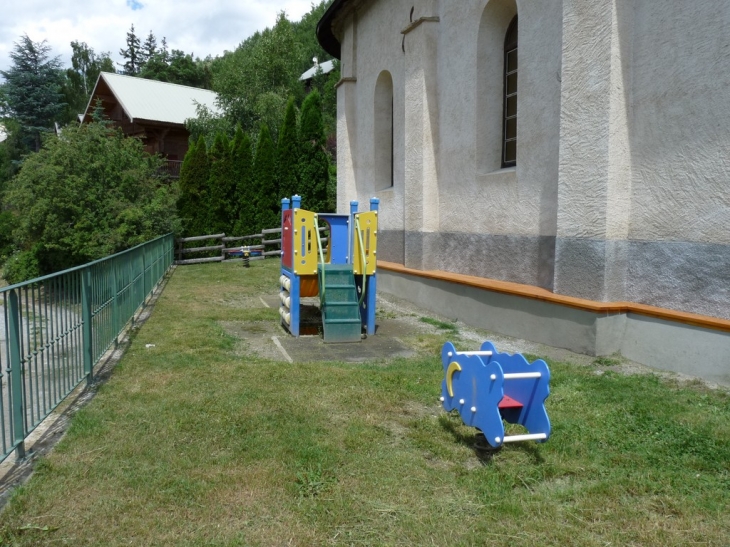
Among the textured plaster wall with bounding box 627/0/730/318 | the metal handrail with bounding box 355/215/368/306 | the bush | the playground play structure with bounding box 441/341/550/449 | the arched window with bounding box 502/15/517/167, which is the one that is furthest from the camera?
the bush

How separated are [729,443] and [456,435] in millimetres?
1975

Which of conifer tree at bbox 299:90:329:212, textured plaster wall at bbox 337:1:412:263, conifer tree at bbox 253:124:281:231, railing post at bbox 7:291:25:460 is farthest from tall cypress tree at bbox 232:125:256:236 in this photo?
railing post at bbox 7:291:25:460

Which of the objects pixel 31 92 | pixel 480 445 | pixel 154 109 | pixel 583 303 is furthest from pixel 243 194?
pixel 31 92

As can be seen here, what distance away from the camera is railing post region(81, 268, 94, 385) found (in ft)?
18.8

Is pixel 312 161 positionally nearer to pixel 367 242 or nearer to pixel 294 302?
pixel 367 242

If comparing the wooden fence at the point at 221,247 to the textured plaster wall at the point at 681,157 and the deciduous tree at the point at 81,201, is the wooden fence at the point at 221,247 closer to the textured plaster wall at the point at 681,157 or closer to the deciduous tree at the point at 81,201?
the deciduous tree at the point at 81,201

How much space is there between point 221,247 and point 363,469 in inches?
A: 705

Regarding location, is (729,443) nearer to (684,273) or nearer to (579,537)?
(579,537)

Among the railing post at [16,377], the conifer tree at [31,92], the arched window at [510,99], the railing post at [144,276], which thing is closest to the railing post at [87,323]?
the railing post at [16,377]

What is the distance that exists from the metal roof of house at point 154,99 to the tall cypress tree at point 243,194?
10.1 metres

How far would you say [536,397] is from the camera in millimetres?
4047

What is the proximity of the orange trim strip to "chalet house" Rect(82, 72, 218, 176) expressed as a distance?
24100 millimetres

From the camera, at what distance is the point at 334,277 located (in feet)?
27.5

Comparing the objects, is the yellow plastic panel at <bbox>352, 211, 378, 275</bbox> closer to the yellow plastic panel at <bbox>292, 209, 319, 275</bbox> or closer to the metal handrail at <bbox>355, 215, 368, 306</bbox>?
the metal handrail at <bbox>355, 215, 368, 306</bbox>
